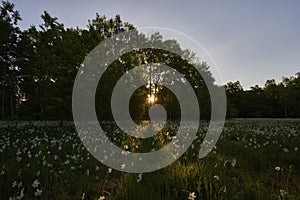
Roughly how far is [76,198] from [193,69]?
40294 mm

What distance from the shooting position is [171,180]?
4.09 meters

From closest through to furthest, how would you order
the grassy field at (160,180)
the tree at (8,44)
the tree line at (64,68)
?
1. the grassy field at (160,180)
2. the tree line at (64,68)
3. the tree at (8,44)

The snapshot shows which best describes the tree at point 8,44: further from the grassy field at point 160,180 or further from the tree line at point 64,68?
the grassy field at point 160,180

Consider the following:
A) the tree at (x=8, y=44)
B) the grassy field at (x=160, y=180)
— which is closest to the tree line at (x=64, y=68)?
the tree at (x=8, y=44)

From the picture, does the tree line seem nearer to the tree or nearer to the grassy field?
the tree

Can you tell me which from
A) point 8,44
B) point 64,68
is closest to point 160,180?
point 64,68

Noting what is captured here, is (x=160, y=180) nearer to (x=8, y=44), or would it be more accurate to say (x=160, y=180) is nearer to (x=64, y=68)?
(x=64, y=68)

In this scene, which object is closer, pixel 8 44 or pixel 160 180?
pixel 160 180

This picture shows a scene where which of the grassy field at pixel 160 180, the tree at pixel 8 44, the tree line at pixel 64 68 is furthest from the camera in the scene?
the tree at pixel 8 44

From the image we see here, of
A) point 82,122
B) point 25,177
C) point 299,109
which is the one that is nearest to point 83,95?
point 82,122

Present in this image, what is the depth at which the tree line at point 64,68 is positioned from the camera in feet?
47.9

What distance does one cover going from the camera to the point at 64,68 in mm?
14570

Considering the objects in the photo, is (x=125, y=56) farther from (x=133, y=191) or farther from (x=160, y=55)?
(x=133, y=191)

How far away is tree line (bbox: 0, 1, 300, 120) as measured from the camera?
14.6 m
